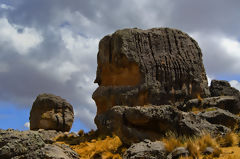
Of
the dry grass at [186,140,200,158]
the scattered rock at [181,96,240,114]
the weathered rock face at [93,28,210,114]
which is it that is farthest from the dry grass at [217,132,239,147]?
the weathered rock face at [93,28,210,114]

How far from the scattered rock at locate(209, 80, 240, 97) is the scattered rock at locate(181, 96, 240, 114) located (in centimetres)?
234

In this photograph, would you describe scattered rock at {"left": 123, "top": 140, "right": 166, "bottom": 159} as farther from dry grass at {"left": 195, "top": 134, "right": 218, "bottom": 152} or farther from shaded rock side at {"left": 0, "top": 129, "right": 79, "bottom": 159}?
shaded rock side at {"left": 0, "top": 129, "right": 79, "bottom": 159}

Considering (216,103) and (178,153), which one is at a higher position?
(216,103)

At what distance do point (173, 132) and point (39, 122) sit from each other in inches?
513

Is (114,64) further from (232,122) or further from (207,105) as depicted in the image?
(232,122)

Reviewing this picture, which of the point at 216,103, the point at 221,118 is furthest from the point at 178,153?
the point at 216,103

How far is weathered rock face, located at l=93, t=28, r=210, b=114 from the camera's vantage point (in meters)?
16.5

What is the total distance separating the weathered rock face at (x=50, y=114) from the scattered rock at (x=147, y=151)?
13.3 m

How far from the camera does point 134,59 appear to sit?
16750 millimetres

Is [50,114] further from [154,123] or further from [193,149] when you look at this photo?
[193,149]

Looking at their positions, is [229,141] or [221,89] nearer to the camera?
[229,141]

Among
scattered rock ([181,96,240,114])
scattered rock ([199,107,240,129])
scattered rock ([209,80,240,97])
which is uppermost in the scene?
scattered rock ([209,80,240,97])

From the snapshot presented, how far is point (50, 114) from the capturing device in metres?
20.6

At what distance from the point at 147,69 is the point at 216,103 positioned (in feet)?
13.5
